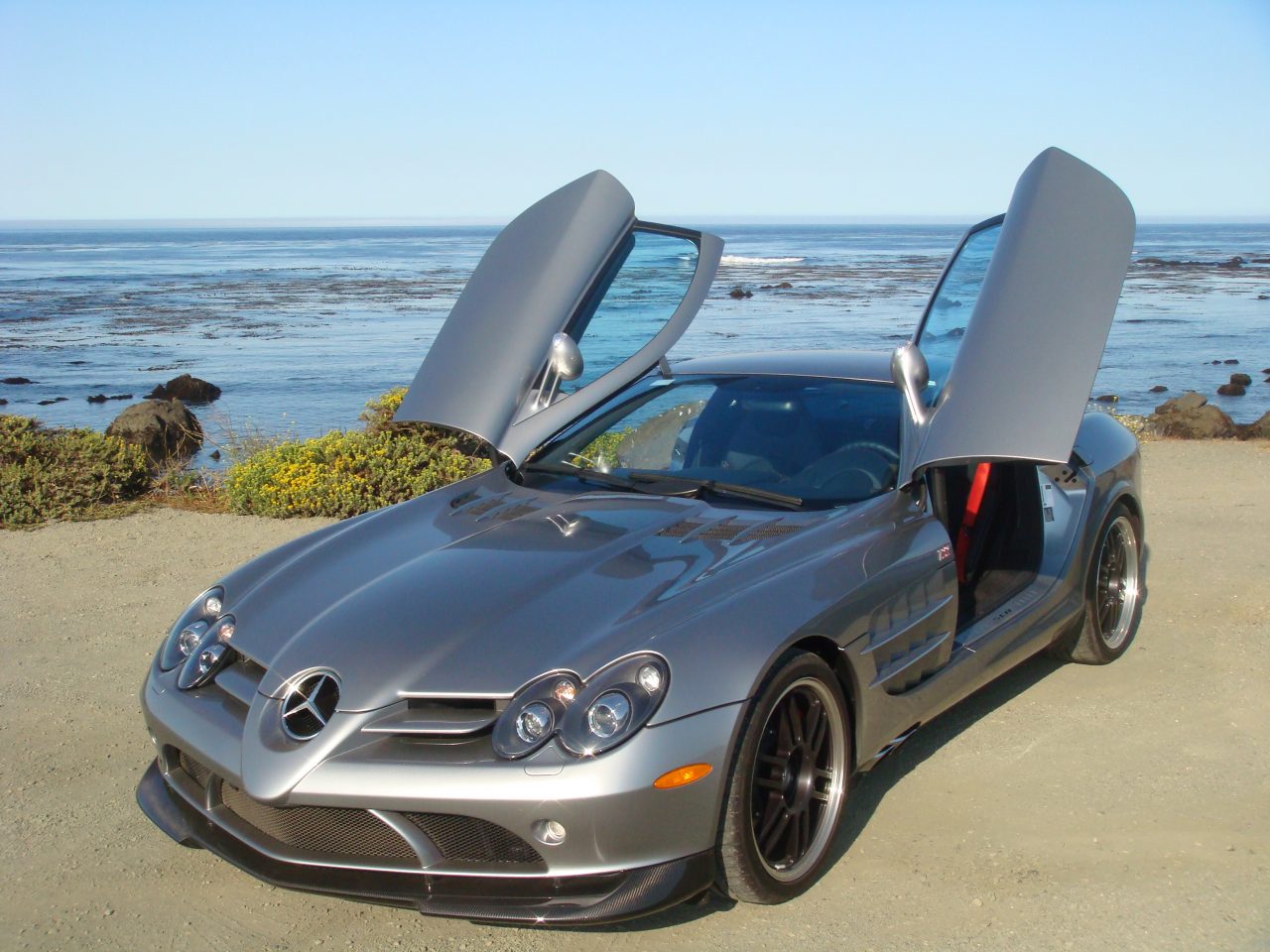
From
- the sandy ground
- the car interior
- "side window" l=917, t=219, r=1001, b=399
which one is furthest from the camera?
the car interior

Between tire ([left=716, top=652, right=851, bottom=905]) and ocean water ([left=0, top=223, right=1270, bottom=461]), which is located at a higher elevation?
tire ([left=716, top=652, right=851, bottom=905])

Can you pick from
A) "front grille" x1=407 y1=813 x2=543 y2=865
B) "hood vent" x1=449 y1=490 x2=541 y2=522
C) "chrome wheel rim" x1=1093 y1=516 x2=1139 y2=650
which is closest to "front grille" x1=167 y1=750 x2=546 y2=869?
"front grille" x1=407 y1=813 x2=543 y2=865

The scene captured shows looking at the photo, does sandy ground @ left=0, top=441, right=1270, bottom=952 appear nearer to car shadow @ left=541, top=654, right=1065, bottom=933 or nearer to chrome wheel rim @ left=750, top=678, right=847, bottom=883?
car shadow @ left=541, top=654, right=1065, bottom=933

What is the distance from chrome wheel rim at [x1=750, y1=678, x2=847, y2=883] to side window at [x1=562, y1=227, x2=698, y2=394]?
74.8 inches

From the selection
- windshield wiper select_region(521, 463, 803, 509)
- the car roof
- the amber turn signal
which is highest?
the car roof

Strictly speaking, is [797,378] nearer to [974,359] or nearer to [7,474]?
[974,359]

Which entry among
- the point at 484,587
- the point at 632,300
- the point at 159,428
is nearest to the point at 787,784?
the point at 484,587

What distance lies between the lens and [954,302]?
185 inches

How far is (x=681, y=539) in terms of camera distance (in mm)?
3850

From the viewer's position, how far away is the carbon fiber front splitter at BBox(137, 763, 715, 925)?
9.68 ft

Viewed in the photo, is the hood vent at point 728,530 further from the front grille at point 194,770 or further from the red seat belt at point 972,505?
the front grille at point 194,770

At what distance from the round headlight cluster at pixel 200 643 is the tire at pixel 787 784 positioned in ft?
5.36

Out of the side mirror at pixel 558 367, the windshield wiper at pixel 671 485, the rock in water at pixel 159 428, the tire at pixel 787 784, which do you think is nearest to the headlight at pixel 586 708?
the tire at pixel 787 784

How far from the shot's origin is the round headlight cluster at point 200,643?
3.63m
